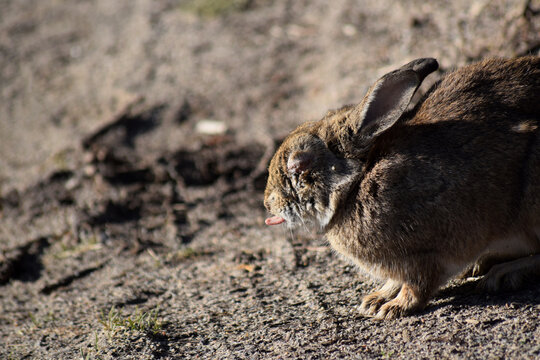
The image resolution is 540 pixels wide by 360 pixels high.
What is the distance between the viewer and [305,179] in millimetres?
3955

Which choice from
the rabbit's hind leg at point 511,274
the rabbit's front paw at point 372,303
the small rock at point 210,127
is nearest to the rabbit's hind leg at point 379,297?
the rabbit's front paw at point 372,303

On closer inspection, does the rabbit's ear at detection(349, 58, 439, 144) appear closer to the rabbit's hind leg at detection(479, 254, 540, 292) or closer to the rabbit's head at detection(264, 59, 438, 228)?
the rabbit's head at detection(264, 59, 438, 228)

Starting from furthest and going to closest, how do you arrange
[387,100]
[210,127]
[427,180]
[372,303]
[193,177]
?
[210,127]
[193,177]
[372,303]
[387,100]
[427,180]

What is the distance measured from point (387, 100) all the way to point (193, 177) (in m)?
3.32

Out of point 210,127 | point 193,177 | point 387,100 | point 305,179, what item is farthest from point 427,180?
point 210,127

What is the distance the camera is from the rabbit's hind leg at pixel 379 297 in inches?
152

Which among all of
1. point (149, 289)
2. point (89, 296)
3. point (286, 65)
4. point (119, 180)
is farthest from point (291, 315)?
point (286, 65)

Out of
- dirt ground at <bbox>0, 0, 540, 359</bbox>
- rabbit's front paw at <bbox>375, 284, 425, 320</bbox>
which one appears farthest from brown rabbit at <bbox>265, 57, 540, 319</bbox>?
dirt ground at <bbox>0, 0, 540, 359</bbox>

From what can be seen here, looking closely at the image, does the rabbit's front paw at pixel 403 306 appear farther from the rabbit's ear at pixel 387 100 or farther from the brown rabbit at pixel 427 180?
the rabbit's ear at pixel 387 100

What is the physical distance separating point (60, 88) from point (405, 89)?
6498 mm

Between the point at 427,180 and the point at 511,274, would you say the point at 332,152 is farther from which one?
the point at 511,274

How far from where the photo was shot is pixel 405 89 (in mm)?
3738

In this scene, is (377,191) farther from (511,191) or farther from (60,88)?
(60,88)

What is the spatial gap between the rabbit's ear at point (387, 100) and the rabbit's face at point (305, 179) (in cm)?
28
